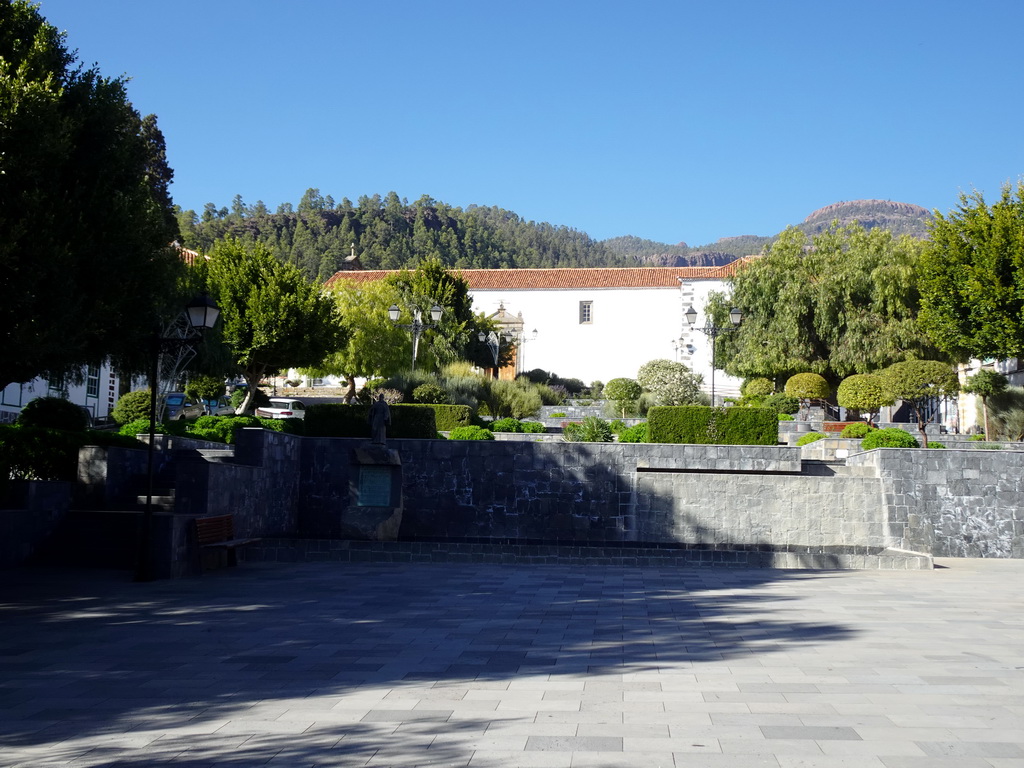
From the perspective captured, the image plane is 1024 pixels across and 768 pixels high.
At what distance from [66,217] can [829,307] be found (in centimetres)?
3024

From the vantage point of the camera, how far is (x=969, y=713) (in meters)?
5.21

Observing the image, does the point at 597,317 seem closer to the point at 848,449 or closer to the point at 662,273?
the point at 662,273

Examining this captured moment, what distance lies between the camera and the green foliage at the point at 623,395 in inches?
1288

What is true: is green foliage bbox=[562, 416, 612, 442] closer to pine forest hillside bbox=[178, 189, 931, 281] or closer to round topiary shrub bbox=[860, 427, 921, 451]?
round topiary shrub bbox=[860, 427, 921, 451]

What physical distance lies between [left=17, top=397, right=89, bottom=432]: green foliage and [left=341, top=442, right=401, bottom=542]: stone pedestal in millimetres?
4555

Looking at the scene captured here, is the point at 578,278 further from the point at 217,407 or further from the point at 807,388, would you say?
the point at 217,407

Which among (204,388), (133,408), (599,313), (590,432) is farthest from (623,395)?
(599,313)

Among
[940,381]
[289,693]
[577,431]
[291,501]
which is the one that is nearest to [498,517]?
[291,501]

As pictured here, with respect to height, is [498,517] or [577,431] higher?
[577,431]

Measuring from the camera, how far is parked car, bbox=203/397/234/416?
104 feet

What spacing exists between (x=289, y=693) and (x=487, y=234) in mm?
114007

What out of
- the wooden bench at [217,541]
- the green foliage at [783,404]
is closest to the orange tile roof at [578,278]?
the green foliage at [783,404]

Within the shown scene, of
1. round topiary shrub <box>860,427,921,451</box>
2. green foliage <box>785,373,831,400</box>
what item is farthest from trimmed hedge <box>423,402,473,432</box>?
green foliage <box>785,373,831,400</box>

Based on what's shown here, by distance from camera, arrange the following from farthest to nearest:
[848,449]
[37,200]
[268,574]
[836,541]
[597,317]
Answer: [597,317]
[848,449]
[836,541]
[268,574]
[37,200]
